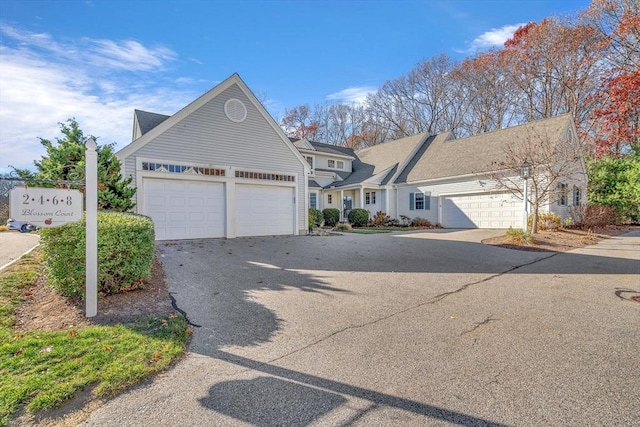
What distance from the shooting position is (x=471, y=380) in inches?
116

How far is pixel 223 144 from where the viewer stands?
13.1 m

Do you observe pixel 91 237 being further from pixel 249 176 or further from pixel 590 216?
pixel 590 216

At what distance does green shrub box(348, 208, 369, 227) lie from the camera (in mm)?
21345

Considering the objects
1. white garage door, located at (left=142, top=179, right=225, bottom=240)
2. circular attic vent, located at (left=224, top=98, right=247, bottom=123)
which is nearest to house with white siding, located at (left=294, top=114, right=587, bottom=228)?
circular attic vent, located at (left=224, top=98, right=247, bottom=123)

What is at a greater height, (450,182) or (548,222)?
(450,182)

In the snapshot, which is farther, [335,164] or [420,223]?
[335,164]

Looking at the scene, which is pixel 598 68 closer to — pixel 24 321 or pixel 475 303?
pixel 475 303

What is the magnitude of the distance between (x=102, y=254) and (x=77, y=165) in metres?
4.70

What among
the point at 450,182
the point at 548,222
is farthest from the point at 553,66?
the point at 548,222

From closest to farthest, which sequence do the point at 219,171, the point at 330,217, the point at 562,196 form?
the point at 219,171, the point at 562,196, the point at 330,217

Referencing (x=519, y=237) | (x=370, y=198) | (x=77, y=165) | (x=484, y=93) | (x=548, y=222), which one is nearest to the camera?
(x=77, y=165)

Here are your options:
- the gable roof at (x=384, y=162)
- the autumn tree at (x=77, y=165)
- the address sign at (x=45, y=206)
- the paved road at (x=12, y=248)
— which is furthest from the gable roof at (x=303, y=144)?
the address sign at (x=45, y=206)

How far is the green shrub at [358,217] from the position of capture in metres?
21.3

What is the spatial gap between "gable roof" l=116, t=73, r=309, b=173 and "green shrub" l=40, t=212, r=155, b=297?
6969 millimetres
